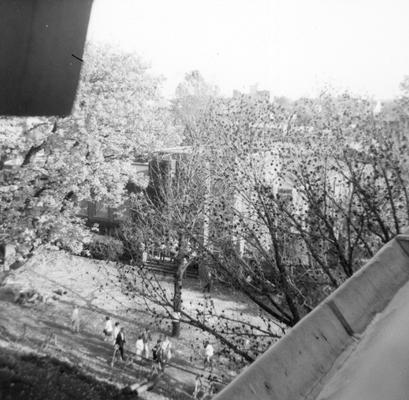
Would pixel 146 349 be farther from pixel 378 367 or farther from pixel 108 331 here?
pixel 378 367

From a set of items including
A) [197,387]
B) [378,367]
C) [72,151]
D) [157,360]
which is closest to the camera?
[378,367]

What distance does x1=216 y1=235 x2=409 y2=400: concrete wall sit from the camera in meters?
0.92

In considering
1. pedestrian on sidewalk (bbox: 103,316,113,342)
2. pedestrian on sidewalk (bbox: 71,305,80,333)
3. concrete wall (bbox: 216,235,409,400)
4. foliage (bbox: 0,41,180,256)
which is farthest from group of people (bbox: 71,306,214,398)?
concrete wall (bbox: 216,235,409,400)

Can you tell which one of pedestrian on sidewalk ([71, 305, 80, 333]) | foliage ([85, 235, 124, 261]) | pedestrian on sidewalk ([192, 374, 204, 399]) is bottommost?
pedestrian on sidewalk ([71, 305, 80, 333])

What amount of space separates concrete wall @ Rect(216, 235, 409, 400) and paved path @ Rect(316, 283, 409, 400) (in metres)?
0.05

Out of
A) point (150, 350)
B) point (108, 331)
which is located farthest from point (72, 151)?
point (150, 350)

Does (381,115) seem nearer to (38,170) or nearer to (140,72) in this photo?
(140,72)

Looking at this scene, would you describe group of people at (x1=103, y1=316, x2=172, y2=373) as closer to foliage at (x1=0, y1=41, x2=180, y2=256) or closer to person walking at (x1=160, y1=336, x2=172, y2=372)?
person walking at (x1=160, y1=336, x2=172, y2=372)

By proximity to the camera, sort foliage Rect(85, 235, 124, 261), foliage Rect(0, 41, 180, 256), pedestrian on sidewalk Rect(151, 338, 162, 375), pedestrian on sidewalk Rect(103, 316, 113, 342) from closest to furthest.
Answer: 1. foliage Rect(0, 41, 180, 256)
2. pedestrian on sidewalk Rect(151, 338, 162, 375)
3. pedestrian on sidewalk Rect(103, 316, 113, 342)
4. foliage Rect(85, 235, 124, 261)

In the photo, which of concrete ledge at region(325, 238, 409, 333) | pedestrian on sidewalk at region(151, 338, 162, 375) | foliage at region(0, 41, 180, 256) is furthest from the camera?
pedestrian on sidewalk at region(151, 338, 162, 375)

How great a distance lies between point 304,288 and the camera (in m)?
7.09

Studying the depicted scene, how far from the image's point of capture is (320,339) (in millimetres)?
1221

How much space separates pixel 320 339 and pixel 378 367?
0.28 metres

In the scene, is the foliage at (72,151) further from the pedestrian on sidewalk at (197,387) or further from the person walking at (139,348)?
the pedestrian on sidewalk at (197,387)
